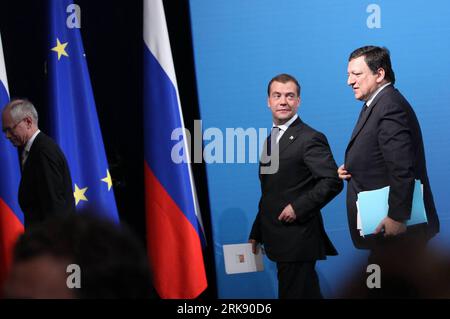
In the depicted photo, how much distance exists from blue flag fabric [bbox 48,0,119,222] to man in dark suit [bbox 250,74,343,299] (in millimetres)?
968

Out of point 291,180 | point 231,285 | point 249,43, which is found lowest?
point 231,285

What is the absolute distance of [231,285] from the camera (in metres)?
4.40

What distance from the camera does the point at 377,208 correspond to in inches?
130

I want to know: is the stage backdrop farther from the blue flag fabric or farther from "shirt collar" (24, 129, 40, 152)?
"shirt collar" (24, 129, 40, 152)

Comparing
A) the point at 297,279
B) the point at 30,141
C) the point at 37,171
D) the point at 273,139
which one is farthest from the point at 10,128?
the point at 297,279

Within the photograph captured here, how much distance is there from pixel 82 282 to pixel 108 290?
4 cm

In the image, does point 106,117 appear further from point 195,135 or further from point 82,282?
point 82,282

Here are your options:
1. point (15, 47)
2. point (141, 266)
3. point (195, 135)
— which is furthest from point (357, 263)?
point (15, 47)

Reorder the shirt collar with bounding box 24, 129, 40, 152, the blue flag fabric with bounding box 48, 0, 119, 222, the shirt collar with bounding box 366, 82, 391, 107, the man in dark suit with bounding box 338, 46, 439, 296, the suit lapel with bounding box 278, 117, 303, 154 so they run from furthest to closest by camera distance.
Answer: the blue flag fabric with bounding box 48, 0, 119, 222 < the shirt collar with bounding box 24, 129, 40, 152 < the suit lapel with bounding box 278, 117, 303, 154 < the shirt collar with bounding box 366, 82, 391, 107 < the man in dark suit with bounding box 338, 46, 439, 296

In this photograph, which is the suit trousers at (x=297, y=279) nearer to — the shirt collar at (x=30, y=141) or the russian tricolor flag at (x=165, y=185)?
the russian tricolor flag at (x=165, y=185)

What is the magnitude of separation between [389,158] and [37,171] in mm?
1740

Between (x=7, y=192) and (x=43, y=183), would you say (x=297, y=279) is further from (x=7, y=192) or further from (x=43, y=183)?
(x=7, y=192)

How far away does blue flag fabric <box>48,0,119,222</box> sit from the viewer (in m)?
4.05

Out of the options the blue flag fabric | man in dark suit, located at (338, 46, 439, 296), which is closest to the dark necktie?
man in dark suit, located at (338, 46, 439, 296)
